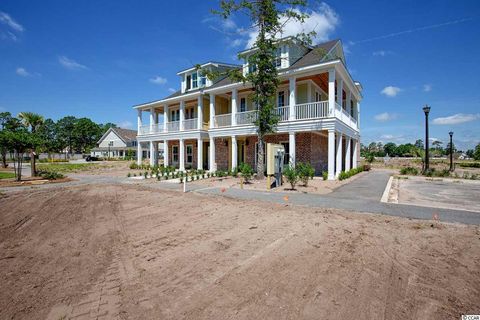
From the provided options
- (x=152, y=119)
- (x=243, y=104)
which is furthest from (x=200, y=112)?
(x=152, y=119)

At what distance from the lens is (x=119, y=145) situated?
6166 centimetres

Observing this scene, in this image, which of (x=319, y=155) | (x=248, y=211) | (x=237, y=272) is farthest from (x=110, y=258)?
(x=319, y=155)

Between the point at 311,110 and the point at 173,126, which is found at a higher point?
the point at 173,126

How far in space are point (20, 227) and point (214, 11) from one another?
527 inches

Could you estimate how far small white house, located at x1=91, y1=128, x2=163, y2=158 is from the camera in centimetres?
6006

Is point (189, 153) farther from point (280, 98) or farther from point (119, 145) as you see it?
point (119, 145)

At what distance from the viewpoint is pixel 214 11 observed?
13883 millimetres

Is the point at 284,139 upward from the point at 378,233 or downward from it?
upward

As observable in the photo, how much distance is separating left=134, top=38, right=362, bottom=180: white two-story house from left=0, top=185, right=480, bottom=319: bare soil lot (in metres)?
9.60

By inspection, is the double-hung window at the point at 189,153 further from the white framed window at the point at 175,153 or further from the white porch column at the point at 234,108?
the white porch column at the point at 234,108

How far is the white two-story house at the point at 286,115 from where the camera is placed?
49.4 feet

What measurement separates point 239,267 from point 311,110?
13366 millimetres

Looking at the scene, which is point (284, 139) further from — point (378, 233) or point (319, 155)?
point (378, 233)

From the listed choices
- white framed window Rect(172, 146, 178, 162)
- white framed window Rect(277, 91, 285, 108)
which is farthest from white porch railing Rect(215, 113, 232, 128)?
white framed window Rect(172, 146, 178, 162)
